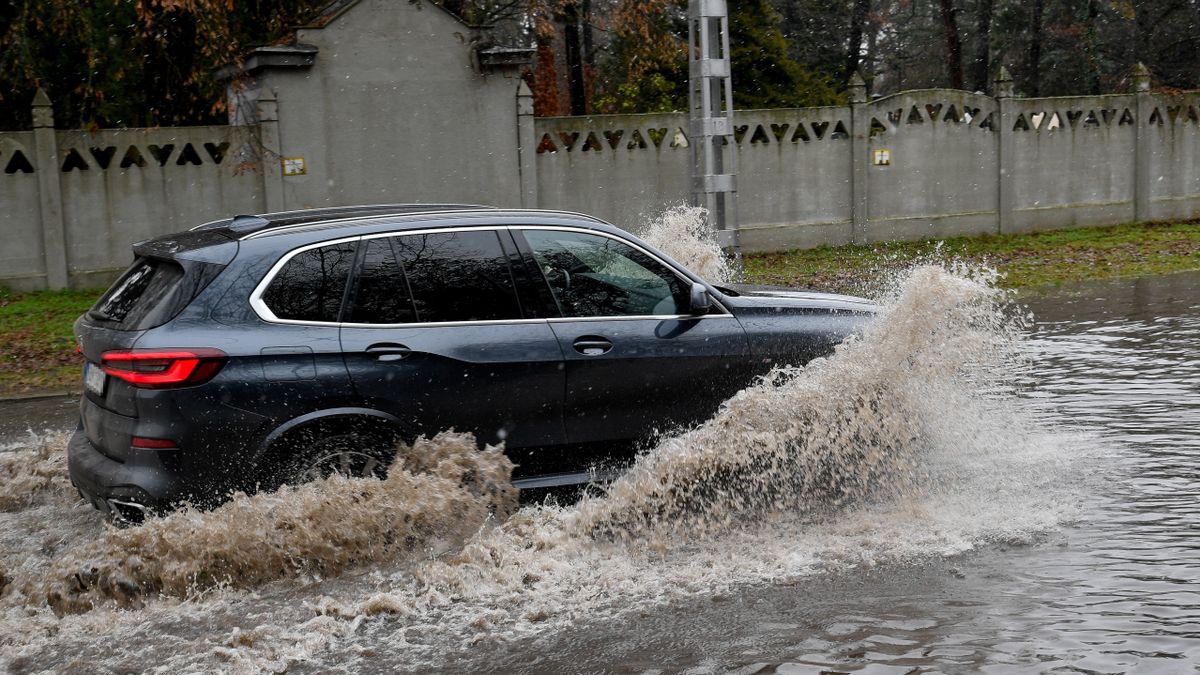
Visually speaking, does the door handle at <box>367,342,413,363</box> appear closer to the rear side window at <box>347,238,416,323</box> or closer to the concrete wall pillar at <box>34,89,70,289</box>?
the rear side window at <box>347,238,416,323</box>

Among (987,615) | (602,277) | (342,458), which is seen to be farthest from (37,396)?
(987,615)

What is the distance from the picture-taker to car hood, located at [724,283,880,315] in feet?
24.4

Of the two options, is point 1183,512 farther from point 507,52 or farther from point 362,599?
point 507,52

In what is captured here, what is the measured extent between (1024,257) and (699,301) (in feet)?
48.0

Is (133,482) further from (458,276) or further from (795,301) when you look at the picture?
(795,301)

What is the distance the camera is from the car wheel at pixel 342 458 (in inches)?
249

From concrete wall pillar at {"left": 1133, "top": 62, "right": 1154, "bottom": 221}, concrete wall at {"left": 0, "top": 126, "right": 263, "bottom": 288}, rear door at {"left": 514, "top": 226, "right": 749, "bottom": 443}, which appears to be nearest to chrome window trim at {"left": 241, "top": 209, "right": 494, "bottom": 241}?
rear door at {"left": 514, "top": 226, "right": 749, "bottom": 443}

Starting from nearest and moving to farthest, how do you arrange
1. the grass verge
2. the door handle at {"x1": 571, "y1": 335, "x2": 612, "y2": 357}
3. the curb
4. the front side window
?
the door handle at {"x1": 571, "y1": 335, "x2": 612, "y2": 357}, the front side window, the curb, the grass verge

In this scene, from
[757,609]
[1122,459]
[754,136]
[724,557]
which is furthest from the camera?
[754,136]

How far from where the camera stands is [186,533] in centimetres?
609

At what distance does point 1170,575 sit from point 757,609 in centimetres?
194

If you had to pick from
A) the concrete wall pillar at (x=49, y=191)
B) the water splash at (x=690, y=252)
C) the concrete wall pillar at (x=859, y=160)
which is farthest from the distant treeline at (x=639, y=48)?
the water splash at (x=690, y=252)

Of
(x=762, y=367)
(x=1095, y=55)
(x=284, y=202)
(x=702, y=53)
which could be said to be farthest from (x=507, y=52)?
(x=1095, y=55)

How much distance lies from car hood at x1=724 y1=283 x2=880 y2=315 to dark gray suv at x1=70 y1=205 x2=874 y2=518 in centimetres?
3
